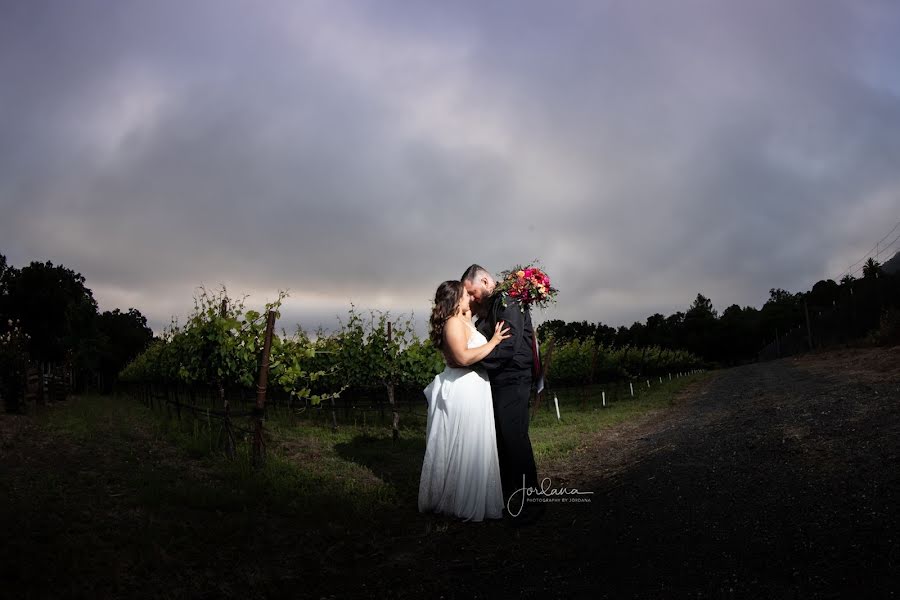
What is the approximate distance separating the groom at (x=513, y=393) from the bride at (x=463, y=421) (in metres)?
0.08

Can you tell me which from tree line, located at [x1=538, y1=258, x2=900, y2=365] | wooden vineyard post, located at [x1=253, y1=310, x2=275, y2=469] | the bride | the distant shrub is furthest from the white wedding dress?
tree line, located at [x1=538, y1=258, x2=900, y2=365]

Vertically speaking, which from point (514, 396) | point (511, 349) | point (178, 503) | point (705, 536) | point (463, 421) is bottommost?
point (705, 536)

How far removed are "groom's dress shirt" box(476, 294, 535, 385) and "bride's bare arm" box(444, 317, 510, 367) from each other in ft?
0.22

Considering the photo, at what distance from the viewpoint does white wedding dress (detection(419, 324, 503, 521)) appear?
4.61m

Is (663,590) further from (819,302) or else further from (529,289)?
(819,302)

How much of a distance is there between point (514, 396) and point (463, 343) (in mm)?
658

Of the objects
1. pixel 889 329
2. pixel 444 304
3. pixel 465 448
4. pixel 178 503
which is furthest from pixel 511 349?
pixel 889 329

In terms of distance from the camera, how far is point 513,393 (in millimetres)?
4676

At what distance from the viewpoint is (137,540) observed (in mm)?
4027

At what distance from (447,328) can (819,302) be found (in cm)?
9887

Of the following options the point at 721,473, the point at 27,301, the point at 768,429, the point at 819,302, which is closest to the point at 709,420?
the point at 768,429

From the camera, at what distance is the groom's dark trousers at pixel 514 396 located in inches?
182

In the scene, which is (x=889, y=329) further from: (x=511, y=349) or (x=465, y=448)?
(x=465, y=448)
